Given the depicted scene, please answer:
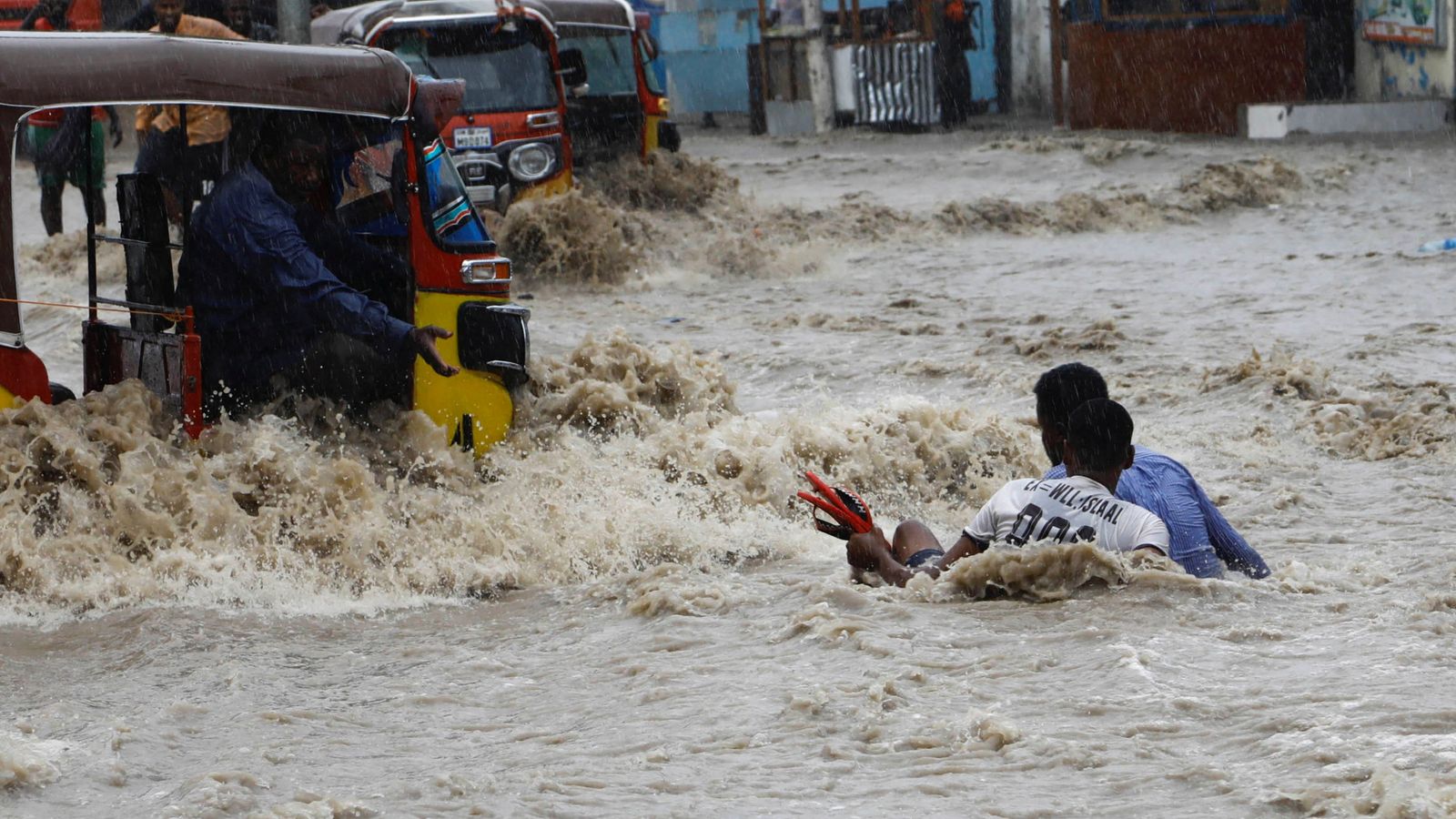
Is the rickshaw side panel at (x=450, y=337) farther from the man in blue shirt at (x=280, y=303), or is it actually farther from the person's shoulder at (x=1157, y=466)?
the person's shoulder at (x=1157, y=466)

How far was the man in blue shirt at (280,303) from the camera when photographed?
6.44 metres

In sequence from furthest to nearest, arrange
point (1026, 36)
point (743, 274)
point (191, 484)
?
point (1026, 36), point (743, 274), point (191, 484)

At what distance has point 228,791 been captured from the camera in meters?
4.17

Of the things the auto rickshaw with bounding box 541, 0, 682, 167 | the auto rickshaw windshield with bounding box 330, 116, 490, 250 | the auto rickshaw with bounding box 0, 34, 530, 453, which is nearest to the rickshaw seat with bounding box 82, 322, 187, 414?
the auto rickshaw with bounding box 0, 34, 530, 453

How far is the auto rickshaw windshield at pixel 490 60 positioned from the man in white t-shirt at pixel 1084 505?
910 cm

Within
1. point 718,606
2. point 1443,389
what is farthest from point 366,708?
point 1443,389

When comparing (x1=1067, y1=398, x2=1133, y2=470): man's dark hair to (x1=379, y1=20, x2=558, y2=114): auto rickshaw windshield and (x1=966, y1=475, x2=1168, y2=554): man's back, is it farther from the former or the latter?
(x1=379, y1=20, x2=558, y2=114): auto rickshaw windshield

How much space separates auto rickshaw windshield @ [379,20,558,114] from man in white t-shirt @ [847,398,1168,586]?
29.9 feet

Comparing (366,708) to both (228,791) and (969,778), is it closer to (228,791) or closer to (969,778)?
(228,791)

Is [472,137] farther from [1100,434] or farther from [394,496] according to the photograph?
[1100,434]

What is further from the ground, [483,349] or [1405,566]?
[483,349]

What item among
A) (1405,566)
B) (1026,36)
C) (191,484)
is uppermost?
(1026,36)

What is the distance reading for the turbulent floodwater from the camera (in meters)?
4.22

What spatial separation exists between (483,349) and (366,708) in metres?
2.24
